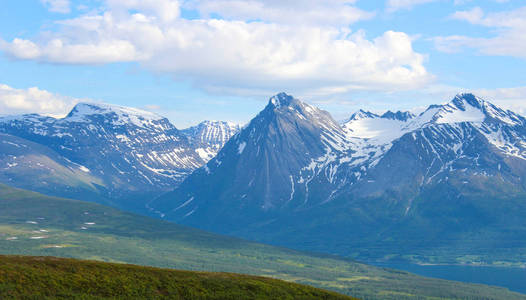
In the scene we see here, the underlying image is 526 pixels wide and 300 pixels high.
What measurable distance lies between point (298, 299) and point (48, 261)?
71.0m

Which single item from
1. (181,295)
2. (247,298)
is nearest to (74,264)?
(181,295)

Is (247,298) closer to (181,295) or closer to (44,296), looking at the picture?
(181,295)

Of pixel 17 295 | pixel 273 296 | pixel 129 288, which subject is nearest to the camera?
pixel 17 295

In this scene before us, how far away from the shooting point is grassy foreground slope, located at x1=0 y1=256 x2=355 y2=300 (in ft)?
536

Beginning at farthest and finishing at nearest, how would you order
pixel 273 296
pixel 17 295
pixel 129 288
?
1. pixel 273 296
2. pixel 129 288
3. pixel 17 295

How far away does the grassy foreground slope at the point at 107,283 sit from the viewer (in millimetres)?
163375

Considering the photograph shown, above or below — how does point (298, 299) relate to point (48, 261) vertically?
below

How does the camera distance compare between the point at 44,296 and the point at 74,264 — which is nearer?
the point at 44,296

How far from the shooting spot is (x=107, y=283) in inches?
6949

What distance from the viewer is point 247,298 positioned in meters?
186

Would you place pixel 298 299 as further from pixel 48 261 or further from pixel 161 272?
pixel 48 261

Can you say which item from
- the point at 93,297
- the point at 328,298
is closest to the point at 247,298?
the point at 328,298

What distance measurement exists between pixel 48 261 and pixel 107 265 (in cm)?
1755

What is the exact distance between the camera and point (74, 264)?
187750 mm
